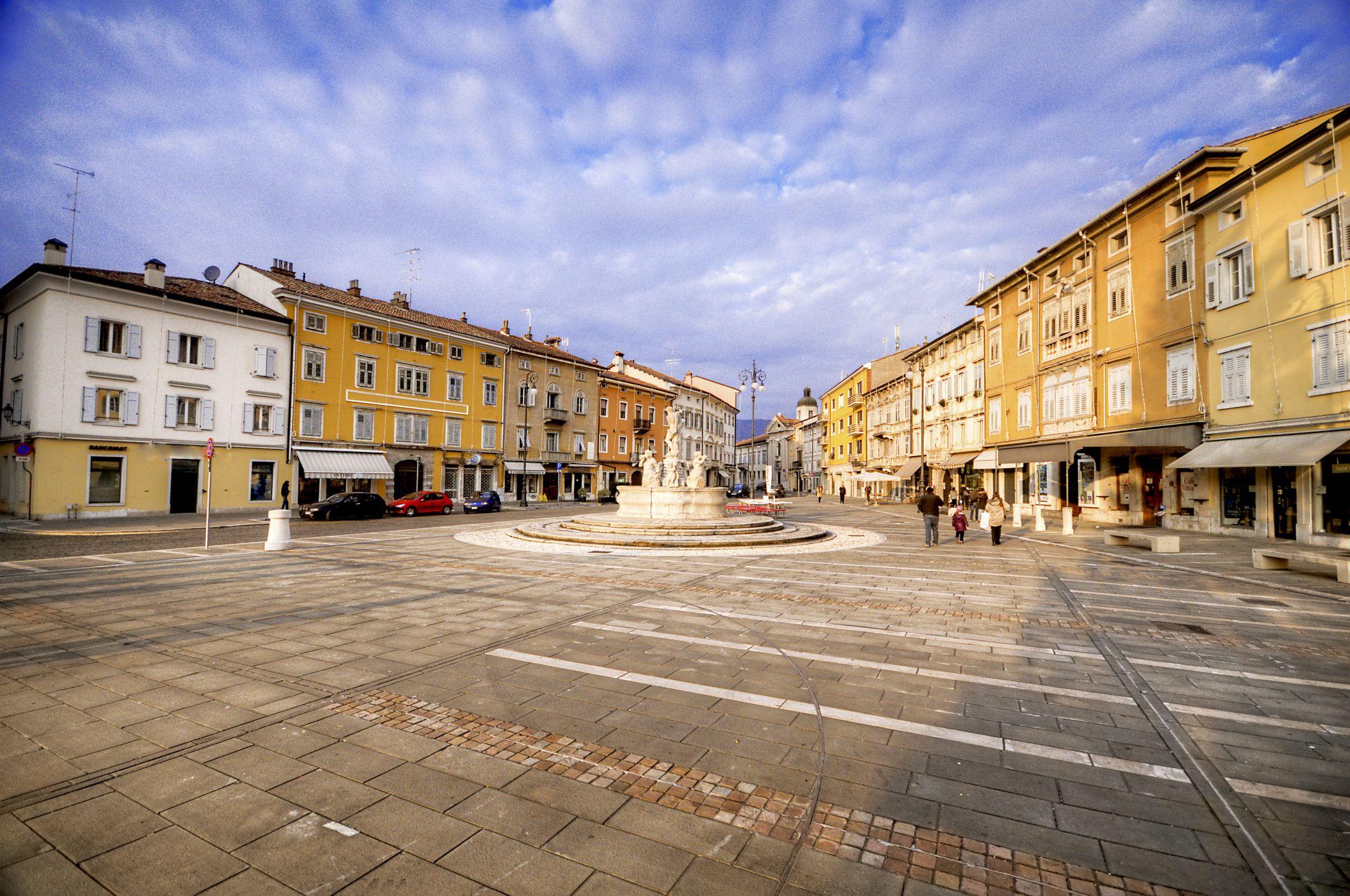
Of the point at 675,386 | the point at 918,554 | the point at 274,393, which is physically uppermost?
the point at 675,386

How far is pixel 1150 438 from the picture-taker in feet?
74.3

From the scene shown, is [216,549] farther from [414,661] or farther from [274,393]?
[274,393]

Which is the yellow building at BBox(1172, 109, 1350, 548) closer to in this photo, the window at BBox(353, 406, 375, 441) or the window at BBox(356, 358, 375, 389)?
the window at BBox(353, 406, 375, 441)

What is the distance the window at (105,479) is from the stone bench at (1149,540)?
40.3 m

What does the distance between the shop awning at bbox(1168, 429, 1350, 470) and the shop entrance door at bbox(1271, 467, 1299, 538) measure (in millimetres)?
1070

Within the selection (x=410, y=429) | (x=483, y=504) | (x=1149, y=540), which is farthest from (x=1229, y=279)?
(x=410, y=429)

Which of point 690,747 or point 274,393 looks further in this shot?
point 274,393

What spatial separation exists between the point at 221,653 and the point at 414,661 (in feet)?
7.20

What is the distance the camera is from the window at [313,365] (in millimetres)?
34438

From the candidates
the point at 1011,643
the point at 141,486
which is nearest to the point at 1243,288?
the point at 1011,643

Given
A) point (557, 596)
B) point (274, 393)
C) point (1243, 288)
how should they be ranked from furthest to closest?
point (274, 393), point (1243, 288), point (557, 596)

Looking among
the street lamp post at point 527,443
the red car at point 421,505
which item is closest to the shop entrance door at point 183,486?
the red car at point 421,505

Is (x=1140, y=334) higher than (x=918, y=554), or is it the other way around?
(x=1140, y=334)

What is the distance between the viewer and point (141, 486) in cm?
2827
